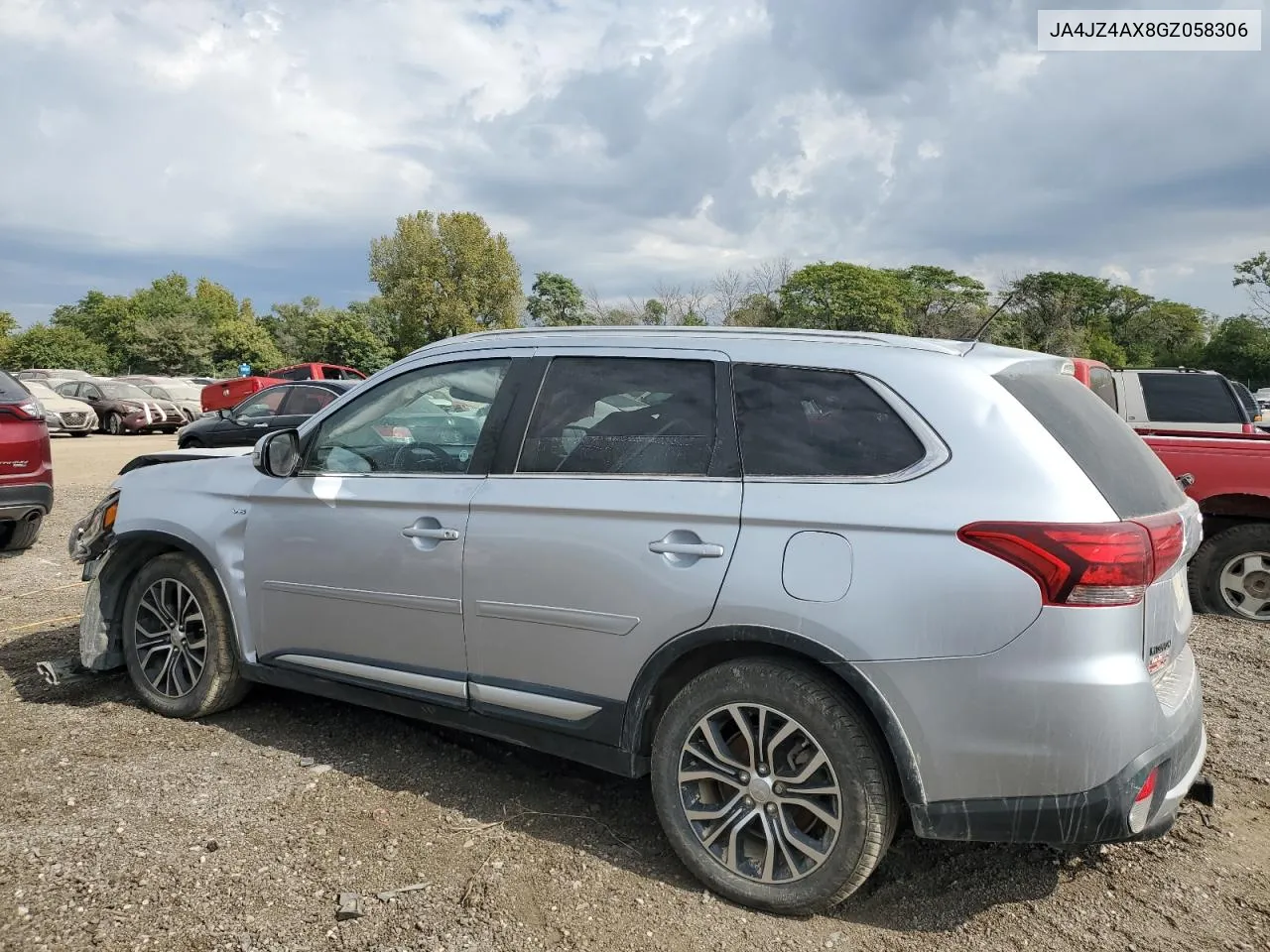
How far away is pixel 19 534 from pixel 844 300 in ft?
171

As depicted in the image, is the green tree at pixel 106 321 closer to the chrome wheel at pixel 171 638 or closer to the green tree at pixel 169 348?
the green tree at pixel 169 348

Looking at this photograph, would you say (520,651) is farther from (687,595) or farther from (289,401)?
(289,401)

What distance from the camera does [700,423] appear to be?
3.00m

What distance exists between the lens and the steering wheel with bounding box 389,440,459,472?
3461 millimetres

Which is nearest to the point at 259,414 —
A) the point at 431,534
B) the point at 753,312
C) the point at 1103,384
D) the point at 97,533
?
the point at 97,533

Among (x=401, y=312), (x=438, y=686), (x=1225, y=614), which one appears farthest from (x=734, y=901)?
(x=401, y=312)

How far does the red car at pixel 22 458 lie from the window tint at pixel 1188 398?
1063cm

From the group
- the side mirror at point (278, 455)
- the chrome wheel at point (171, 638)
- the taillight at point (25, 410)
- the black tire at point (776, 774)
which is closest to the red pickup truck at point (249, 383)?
the taillight at point (25, 410)

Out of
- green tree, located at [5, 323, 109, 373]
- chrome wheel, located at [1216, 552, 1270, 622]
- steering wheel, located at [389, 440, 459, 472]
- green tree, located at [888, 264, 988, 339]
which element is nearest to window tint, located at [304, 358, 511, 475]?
steering wheel, located at [389, 440, 459, 472]

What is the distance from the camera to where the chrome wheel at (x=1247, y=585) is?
602 cm

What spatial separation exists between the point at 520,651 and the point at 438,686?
0.45m

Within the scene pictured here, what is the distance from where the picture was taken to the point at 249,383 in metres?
25.4

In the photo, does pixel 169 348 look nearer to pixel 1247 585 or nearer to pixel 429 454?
pixel 429 454

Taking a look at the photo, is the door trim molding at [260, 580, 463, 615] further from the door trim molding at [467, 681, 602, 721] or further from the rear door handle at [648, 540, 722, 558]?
the rear door handle at [648, 540, 722, 558]
